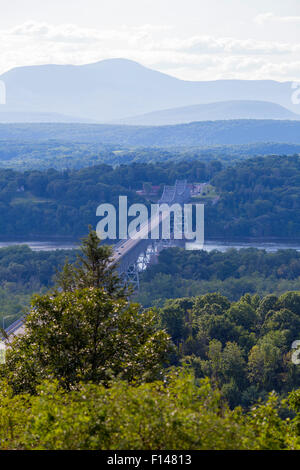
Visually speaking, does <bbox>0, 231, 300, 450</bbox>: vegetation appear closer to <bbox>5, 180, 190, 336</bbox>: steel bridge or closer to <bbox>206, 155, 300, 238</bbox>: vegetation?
<bbox>5, 180, 190, 336</bbox>: steel bridge

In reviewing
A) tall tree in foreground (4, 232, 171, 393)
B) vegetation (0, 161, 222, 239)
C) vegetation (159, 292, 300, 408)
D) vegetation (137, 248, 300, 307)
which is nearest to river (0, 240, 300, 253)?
vegetation (0, 161, 222, 239)

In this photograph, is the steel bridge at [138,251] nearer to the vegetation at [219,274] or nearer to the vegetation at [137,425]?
the vegetation at [219,274]

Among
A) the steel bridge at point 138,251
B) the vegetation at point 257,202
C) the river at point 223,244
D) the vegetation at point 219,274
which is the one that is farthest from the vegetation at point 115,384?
the vegetation at point 257,202

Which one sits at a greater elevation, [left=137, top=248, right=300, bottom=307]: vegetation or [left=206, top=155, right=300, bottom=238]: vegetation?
[left=206, top=155, right=300, bottom=238]: vegetation

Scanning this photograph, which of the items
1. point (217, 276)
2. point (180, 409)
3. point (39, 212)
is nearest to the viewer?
point (180, 409)

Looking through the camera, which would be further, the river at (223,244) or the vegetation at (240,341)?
the river at (223,244)

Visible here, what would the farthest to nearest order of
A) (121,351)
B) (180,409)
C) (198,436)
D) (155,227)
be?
(155,227)
(121,351)
(180,409)
(198,436)

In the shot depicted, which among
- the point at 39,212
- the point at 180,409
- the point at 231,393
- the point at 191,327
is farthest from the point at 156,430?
the point at 39,212

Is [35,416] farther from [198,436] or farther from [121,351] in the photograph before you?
[121,351]
